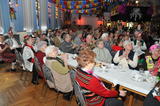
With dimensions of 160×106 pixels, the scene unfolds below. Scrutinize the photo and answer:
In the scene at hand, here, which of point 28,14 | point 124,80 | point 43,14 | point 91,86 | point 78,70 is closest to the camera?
point 91,86

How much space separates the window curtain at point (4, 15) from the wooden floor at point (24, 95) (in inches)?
139

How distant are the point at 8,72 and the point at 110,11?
11507 millimetres

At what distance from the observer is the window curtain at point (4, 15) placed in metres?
6.82

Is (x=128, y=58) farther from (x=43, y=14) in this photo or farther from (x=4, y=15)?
(x=43, y=14)

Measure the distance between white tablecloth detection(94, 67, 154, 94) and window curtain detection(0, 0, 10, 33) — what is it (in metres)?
5.76

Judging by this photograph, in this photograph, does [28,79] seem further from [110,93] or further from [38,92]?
[110,93]

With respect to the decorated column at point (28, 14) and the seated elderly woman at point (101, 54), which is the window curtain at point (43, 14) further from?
the seated elderly woman at point (101, 54)

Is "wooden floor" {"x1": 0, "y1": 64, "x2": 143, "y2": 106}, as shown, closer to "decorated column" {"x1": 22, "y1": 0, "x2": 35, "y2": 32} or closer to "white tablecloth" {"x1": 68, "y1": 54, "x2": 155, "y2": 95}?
"white tablecloth" {"x1": 68, "y1": 54, "x2": 155, "y2": 95}

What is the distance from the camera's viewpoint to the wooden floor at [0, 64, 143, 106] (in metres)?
3.16

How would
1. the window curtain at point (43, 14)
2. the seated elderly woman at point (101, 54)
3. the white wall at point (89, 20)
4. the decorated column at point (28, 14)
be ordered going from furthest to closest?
the white wall at point (89, 20) < the window curtain at point (43, 14) < the decorated column at point (28, 14) < the seated elderly woman at point (101, 54)

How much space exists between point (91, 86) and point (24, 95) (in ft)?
7.27

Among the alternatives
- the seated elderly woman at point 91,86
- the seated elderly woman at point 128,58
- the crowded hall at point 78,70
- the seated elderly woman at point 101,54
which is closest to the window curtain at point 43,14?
the crowded hall at point 78,70

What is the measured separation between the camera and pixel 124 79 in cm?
242

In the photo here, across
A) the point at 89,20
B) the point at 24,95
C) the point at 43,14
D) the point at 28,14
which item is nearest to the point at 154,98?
the point at 24,95
